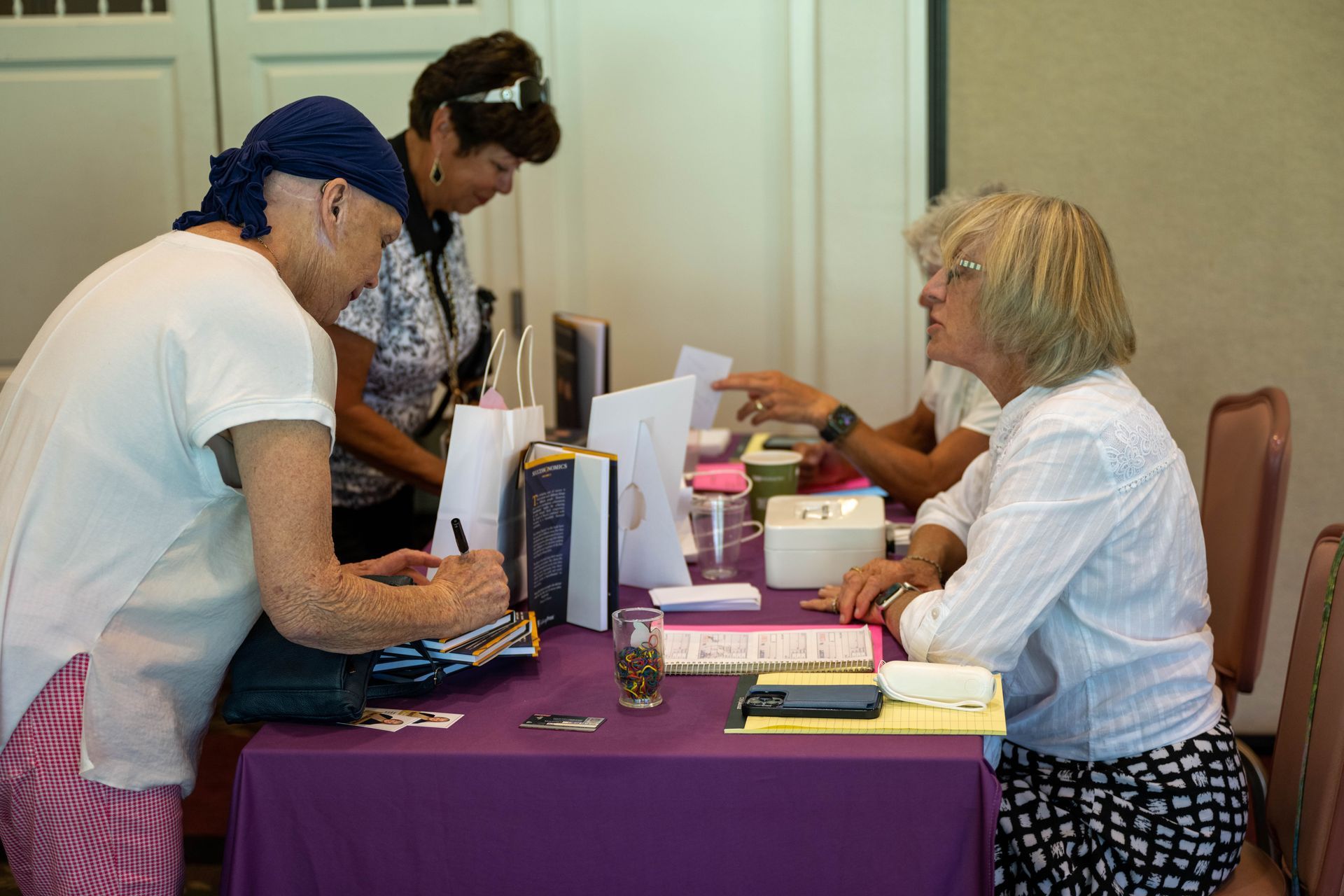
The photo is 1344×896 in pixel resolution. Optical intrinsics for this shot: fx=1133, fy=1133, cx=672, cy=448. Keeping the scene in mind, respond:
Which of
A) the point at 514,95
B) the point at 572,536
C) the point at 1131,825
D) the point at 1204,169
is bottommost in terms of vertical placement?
the point at 1131,825

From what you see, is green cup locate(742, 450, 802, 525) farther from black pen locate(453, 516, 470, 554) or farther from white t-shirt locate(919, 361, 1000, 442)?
black pen locate(453, 516, 470, 554)

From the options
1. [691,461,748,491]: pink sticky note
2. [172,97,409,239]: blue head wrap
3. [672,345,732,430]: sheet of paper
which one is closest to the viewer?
[172,97,409,239]: blue head wrap

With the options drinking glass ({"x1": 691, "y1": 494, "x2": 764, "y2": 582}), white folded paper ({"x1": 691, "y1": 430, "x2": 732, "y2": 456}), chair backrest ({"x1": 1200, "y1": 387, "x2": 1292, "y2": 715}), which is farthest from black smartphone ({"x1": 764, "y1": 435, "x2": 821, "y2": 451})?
chair backrest ({"x1": 1200, "y1": 387, "x2": 1292, "y2": 715})

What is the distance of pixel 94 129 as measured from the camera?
367 cm

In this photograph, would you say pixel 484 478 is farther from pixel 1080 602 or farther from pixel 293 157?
pixel 1080 602

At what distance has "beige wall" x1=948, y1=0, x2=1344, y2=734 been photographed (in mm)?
3318

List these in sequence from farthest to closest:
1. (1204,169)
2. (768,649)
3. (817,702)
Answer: (1204,169)
(768,649)
(817,702)

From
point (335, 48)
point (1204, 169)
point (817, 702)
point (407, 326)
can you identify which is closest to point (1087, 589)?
point (817, 702)

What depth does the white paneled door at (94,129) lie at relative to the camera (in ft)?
11.9

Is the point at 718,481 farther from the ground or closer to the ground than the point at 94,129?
closer to the ground

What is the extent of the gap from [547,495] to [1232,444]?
4.61ft

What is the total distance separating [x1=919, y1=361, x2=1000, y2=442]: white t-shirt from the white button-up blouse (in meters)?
0.82

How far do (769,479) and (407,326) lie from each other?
88 centimetres

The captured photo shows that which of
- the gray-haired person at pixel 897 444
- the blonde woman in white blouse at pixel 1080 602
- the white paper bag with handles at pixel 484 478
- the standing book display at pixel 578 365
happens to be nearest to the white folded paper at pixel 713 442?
the standing book display at pixel 578 365
